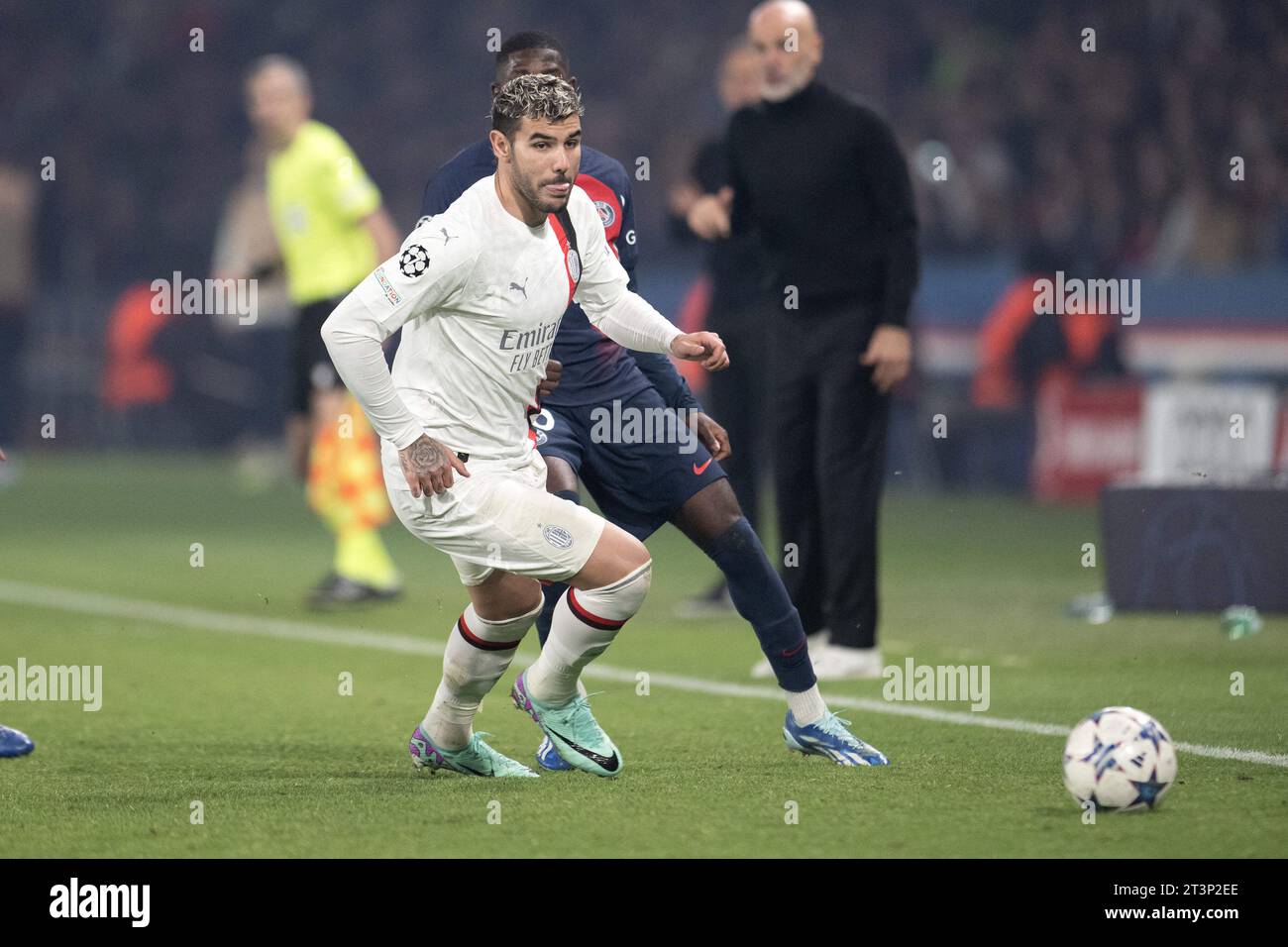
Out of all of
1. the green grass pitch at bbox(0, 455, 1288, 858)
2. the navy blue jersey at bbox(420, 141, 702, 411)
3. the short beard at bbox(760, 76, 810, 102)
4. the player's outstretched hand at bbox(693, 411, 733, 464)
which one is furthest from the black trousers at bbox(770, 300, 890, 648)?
the player's outstretched hand at bbox(693, 411, 733, 464)

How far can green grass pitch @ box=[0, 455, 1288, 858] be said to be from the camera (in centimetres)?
534

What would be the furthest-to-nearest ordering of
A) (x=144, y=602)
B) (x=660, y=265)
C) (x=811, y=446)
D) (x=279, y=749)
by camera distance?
(x=660, y=265) < (x=144, y=602) < (x=811, y=446) < (x=279, y=749)

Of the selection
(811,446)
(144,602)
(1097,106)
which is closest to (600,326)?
(811,446)

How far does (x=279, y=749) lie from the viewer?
6848mm

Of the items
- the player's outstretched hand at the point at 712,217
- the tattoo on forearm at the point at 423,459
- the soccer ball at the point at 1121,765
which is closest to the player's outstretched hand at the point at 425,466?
the tattoo on forearm at the point at 423,459

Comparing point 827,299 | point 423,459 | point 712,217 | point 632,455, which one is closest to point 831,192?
point 827,299

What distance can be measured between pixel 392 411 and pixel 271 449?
17.9 meters

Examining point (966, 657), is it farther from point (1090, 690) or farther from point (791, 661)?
point (791, 661)

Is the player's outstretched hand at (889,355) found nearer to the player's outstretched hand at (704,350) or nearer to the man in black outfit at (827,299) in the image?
the man in black outfit at (827,299)

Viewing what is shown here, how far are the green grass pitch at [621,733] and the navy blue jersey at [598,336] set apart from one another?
1099mm

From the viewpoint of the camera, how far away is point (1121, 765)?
18.0 feet

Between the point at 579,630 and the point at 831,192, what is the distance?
9.63 ft

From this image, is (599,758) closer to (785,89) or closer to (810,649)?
(810,649)

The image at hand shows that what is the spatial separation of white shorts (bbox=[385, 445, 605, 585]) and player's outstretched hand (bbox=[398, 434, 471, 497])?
0.08m
